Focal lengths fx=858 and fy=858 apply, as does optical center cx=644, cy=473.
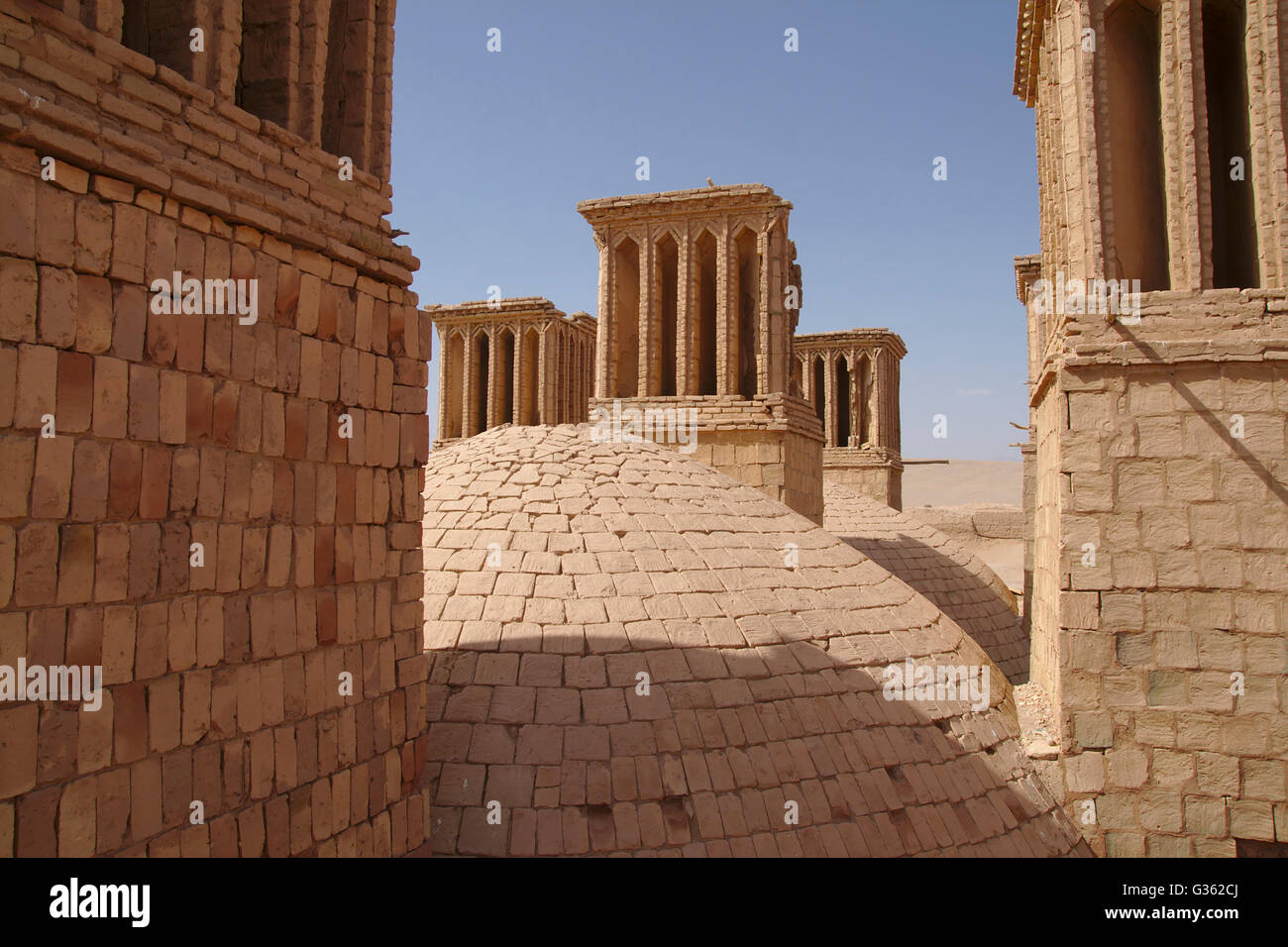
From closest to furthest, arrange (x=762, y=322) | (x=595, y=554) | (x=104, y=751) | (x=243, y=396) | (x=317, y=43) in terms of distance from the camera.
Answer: (x=104, y=751) < (x=243, y=396) < (x=317, y=43) < (x=595, y=554) < (x=762, y=322)

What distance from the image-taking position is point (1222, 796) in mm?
7074

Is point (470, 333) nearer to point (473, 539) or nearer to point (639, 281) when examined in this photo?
point (639, 281)

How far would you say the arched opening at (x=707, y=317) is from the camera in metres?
14.5

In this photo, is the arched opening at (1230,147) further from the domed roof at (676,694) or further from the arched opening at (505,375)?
the arched opening at (505,375)

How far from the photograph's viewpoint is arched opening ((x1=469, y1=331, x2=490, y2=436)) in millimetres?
21281

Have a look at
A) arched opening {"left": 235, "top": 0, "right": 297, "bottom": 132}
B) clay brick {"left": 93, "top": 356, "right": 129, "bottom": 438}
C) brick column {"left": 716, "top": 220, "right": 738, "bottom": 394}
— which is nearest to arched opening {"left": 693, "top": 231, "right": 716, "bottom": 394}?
brick column {"left": 716, "top": 220, "right": 738, "bottom": 394}

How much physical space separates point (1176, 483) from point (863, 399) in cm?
1788

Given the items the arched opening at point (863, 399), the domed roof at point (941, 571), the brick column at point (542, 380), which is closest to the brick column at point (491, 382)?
the brick column at point (542, 380)

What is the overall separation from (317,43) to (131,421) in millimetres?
2797

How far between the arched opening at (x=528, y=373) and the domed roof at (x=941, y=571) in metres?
7.54

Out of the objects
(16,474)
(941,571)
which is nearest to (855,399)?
(941,571)

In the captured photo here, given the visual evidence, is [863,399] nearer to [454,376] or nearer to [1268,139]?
[454,376]

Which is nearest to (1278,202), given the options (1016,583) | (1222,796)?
(1222,796)

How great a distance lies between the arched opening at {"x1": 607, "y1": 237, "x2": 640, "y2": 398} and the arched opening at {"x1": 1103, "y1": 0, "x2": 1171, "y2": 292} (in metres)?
7.90
